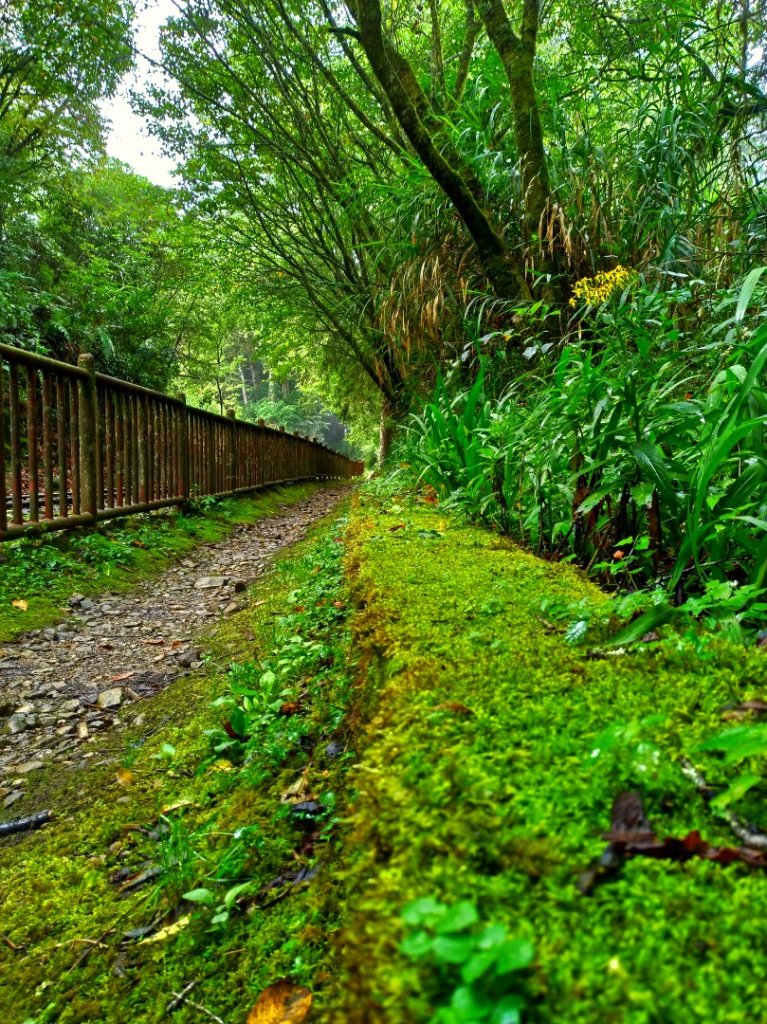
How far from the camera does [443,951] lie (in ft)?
1.34

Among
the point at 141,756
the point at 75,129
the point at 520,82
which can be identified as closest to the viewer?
the point at 141,756

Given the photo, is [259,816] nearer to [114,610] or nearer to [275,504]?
[114,610]

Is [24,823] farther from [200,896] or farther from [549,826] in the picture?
[549,826]

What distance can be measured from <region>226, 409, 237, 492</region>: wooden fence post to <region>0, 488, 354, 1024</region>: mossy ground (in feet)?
21.0

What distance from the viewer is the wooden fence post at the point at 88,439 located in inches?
167

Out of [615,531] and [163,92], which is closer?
[615,531]

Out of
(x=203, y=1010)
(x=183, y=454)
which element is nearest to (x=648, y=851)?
(x=203, y=1010)

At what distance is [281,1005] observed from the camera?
80 cm

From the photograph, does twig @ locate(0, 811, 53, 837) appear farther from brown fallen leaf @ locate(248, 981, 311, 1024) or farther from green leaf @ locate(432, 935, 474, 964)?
green leaf @ locate(432, 935, 474, 964)

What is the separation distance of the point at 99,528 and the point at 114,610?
1416 millimetres

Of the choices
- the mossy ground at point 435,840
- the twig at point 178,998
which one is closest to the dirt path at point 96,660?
the mossy ground at point 435,840

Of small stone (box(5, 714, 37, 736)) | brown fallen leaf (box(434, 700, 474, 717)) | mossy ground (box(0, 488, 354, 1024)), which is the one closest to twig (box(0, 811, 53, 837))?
mossy ground (box(0, 488, 354, 1024))

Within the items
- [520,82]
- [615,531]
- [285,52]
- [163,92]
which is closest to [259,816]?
[615,531]

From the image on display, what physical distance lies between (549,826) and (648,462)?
118cm
